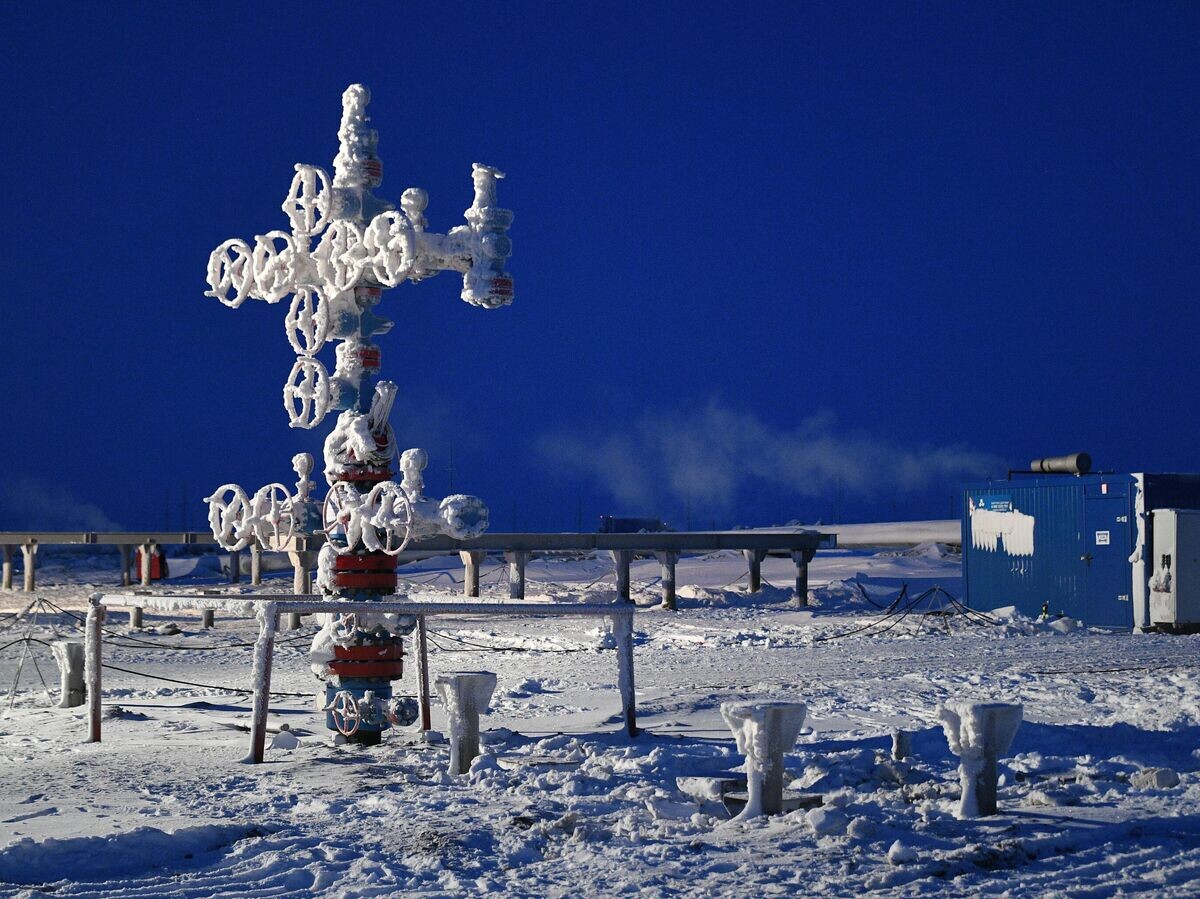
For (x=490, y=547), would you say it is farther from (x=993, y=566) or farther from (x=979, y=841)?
(x=979, y=841)

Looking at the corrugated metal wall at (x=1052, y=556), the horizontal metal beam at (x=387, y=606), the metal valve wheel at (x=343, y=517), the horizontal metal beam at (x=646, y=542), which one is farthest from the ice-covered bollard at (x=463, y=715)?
the horizontal metal beam at (x=646, y=542)

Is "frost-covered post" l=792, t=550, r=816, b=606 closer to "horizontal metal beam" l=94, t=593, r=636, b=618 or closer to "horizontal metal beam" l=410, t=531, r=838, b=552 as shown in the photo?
"horizontal metal beam" l=410, t=531, r=838, b=552

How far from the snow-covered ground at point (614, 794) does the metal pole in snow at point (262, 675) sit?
0.18 metres

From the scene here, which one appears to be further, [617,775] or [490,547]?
[490,547]

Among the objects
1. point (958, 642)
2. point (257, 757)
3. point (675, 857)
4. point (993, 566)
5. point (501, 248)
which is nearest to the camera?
point (675, 857)

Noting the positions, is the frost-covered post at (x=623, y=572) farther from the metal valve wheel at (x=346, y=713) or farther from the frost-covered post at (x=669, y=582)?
the metal valve wheel at (x=346, y=713)

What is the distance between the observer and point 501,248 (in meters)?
11.4

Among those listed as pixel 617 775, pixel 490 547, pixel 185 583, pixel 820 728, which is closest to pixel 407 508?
pixel 617 775

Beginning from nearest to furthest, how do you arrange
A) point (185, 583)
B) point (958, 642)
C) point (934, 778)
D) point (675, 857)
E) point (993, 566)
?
point (675, 857), point (934, 778), point (958, 642), point (993, 566), point (185, 583)

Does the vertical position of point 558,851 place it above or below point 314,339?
below

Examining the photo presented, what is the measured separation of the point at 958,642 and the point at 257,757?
13248 mm

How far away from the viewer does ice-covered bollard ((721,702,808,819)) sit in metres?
7.99

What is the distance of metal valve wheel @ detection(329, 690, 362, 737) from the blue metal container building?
1697cm

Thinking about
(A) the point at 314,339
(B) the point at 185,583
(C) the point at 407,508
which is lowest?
(B) the point at 185,583
